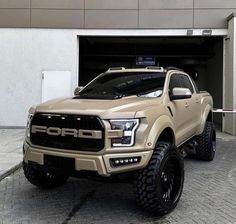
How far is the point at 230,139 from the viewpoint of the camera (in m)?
12.5

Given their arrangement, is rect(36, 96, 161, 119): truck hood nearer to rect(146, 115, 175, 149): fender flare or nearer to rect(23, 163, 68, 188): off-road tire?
rect(146, 115, 175, 149): fender flare

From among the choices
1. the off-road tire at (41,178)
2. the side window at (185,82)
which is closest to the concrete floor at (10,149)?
the off-road tire at (41,178)

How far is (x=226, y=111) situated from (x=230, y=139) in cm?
129

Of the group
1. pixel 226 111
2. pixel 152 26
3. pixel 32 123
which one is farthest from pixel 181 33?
pixel 32 123

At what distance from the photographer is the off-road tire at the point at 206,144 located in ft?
27.3

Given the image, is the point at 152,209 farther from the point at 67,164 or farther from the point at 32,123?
the point at 32,123

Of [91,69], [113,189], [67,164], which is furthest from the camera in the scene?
[91,69]

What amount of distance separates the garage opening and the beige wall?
11.2ft

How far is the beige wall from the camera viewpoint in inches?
555

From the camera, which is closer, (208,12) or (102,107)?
(102,107)

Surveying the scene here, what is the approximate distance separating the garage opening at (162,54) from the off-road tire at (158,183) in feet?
43.2

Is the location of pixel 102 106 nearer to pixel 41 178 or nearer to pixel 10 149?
pixel 41 178

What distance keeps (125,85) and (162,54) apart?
13746 millimetres

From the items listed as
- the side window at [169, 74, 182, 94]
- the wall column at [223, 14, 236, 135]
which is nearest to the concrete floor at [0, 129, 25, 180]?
the side window at [169, 74, 182, 94]
